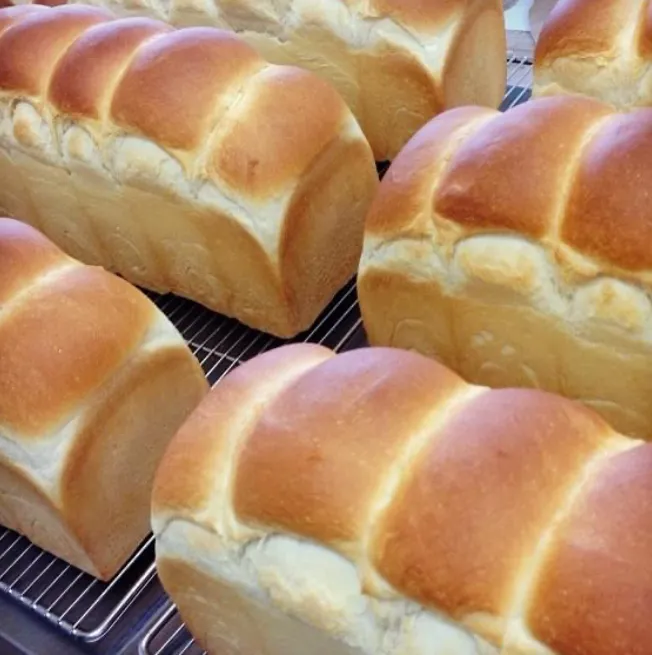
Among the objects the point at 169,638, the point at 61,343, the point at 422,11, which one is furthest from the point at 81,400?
the point at 422,11

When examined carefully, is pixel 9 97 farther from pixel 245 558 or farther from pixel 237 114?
pixel 245 558

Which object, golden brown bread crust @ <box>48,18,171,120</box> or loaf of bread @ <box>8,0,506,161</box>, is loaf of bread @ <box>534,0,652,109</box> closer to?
loaf of bread @ <box>8,0,506,161</box>

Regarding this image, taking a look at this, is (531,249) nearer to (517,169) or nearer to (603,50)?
(517,169)

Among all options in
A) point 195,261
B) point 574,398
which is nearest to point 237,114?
point 195,261

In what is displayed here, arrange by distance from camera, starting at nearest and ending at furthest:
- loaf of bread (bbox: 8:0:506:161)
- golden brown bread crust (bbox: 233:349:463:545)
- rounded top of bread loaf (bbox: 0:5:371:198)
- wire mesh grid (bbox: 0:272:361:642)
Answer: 1. golden brown bread crust (bbox: 233:349:463:545)
2. wire mesh grid (bbox: 0:272:361:642)
3. rounded top of bread loaf (bbox: 0:5:371:198)
4. loaf of bread (bbox: 8:0:506:161)

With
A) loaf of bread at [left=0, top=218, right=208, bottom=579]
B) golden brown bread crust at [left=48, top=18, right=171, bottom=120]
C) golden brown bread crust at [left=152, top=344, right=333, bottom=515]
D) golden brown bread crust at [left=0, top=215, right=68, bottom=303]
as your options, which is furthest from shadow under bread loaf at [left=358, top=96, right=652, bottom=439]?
golden brown bread crust at [left=48, top=18, right=171, bottom=120]

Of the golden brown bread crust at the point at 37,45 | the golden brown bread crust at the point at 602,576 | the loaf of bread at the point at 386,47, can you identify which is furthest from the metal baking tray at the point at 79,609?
the loaf of bread at the point at 386,47
